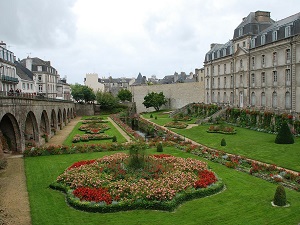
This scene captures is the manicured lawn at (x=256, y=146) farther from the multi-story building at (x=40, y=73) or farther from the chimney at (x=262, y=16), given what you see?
the multi-story building at (x=40, y=73)

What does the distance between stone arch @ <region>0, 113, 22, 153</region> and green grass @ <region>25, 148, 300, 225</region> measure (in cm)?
839

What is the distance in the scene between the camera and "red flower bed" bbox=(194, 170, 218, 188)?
1463cm

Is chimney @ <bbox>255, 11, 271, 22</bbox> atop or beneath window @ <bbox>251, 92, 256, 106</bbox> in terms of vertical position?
atop

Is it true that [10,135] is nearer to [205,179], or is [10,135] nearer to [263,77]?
[205,179]

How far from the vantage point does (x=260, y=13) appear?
1747 inches

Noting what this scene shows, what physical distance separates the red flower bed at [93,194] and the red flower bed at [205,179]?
4224mm

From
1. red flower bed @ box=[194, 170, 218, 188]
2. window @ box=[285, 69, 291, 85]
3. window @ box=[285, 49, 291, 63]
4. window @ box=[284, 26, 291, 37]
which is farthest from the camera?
window @ box=[285, 69, 291, 85]

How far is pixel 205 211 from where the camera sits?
1230cm

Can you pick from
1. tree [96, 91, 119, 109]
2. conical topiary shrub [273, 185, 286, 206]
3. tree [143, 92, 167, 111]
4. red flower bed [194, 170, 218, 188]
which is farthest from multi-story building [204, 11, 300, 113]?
tree [96, 91, 119, 109]

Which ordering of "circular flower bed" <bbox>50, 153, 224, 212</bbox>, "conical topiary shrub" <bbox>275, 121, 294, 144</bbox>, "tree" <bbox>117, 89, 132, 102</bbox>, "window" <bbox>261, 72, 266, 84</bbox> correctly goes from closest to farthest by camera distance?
"circular flower bed" <bbox>50, 153, 224, 212</bbox>
"conical topiary shrub" <bbox>275, 121, 294, 144</bbox>
"window" <bbox>261, 72, 266, 84</bbox>
"tree" <bbox>117, 89, 132, 102</bbox>

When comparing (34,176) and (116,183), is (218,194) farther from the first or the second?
(34,176)

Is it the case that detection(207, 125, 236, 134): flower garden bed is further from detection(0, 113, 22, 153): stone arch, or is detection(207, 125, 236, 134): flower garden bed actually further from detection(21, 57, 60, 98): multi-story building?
detection(21, 57, 60, 98): multi-story building

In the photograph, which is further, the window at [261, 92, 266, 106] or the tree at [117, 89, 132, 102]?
the tree at [117, 89, 132, 102]

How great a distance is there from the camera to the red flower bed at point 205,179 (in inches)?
576
